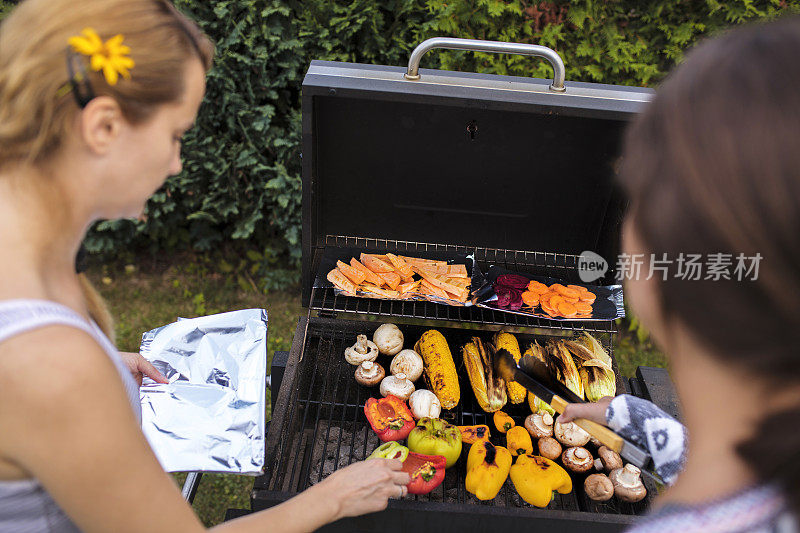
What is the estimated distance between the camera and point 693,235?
31.0 inches

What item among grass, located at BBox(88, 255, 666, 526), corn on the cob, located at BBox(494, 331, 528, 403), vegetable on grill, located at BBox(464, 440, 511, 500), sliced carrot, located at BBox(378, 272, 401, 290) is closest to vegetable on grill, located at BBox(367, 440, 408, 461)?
vegetable on grill, located at BBox(464, 440, 511, 500)

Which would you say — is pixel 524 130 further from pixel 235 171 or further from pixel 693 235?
pixel 235 171

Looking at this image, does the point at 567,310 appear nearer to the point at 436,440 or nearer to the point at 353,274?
the point at 436,440

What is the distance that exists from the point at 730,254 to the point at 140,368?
1.99 m

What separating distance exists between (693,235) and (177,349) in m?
2.05

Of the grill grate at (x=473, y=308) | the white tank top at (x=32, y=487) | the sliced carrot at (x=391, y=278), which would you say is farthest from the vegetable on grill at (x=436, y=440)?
the white tank top at (x=32, y=487)

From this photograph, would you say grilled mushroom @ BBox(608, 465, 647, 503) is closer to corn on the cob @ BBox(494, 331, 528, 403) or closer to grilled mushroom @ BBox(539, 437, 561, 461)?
grilled mushroom @ BBox(539, 437, 561, 461)

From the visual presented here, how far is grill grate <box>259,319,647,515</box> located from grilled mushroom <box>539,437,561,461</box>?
14 cm

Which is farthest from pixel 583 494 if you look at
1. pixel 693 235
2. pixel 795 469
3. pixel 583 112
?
pixel 693 235

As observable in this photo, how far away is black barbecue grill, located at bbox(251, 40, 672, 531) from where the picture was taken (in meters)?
2.04

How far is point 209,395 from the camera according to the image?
217 centimetres

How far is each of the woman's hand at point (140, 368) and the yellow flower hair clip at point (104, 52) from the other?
1.28 metres

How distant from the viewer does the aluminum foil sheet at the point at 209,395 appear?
1.91m

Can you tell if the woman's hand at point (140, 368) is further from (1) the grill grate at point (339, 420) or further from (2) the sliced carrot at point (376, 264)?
(2) the sliced carrot at point (376, 264)
